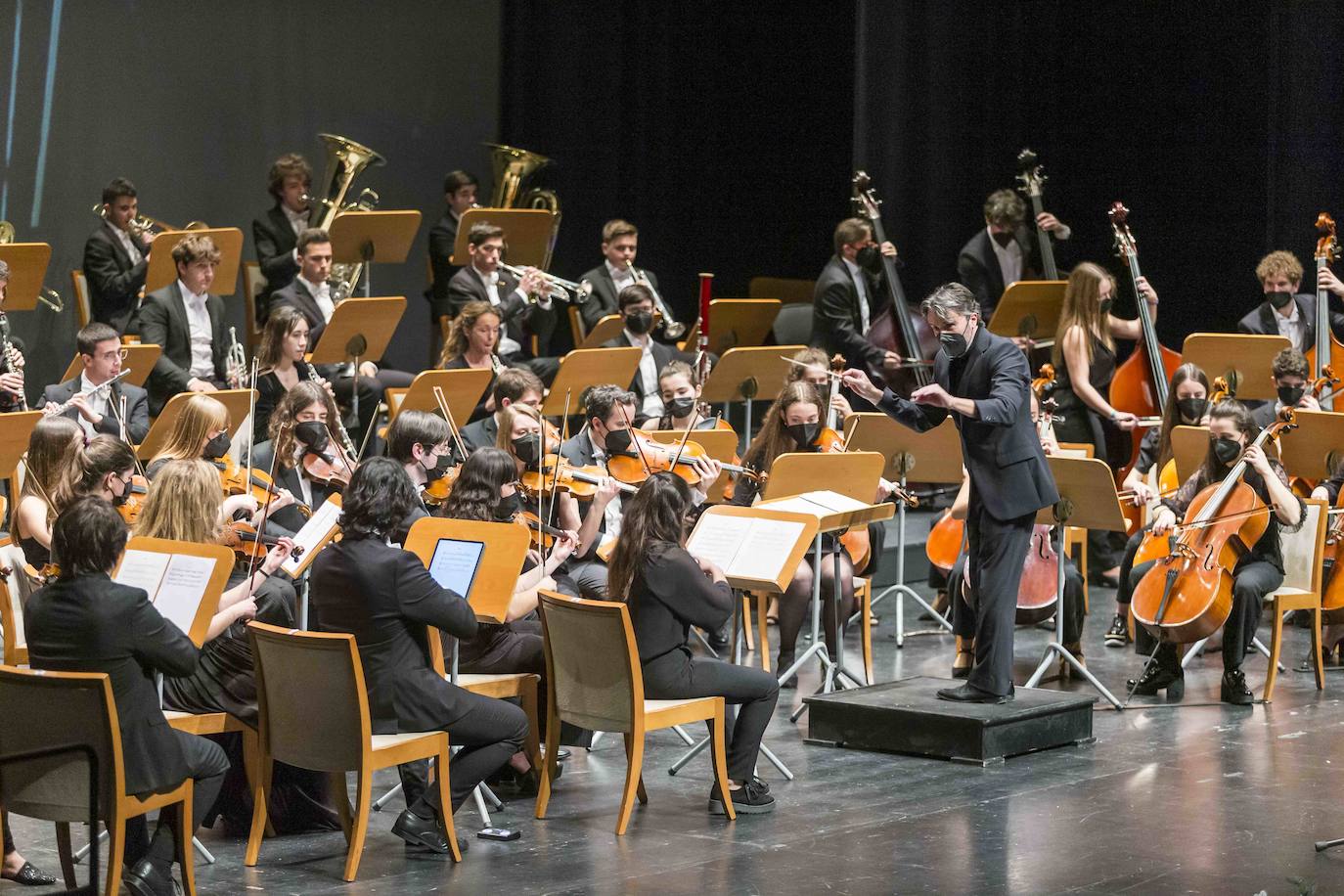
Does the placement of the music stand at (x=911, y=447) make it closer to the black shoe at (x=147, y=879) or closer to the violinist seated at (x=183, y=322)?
the violinist seated at (x=183, y=322)

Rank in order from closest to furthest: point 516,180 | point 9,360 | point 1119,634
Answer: point 9,360 < point 1119,634 < point 516,180

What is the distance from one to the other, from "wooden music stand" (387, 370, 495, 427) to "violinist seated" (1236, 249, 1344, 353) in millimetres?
3929

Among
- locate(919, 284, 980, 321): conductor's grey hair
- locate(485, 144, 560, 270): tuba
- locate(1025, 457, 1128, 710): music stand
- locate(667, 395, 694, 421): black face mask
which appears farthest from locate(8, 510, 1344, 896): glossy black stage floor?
locate(485, 144, 560, 270): tuba

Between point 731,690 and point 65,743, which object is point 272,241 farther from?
point 65,743

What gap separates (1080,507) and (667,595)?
→ 217 cm

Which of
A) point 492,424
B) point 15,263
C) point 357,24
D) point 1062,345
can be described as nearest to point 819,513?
point 492,424

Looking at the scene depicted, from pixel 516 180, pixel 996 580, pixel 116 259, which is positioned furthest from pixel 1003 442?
pixel 516 180

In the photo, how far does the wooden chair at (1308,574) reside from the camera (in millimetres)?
7289

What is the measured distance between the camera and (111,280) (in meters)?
8.92

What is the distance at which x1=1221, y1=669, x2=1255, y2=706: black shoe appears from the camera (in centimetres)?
710

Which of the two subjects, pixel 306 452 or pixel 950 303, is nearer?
pixel 950 303

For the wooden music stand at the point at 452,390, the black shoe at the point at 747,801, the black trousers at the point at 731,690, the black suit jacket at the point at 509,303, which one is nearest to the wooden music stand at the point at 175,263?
the black suit jacket at the point at 509,303

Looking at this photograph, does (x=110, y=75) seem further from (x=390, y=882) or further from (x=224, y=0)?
(x=390, y=882)

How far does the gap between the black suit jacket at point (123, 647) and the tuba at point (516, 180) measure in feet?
20.9
